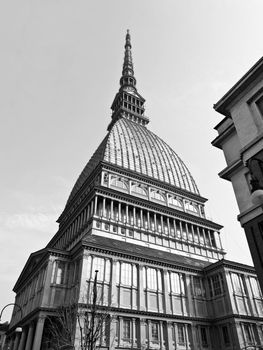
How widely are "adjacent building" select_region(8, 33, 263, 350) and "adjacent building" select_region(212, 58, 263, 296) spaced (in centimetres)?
2255

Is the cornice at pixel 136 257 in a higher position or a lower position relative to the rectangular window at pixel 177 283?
higher

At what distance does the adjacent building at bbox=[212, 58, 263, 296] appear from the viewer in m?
18.4

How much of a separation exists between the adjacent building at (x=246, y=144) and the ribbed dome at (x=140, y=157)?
44.6 meters

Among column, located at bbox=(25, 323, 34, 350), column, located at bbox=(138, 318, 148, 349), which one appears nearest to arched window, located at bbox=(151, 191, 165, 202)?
column, located at bbox=(138, 318, 148, 349)

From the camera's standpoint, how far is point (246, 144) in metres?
20.0

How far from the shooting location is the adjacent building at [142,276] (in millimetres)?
37562

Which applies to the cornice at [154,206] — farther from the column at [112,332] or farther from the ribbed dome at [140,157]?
the column at [112,332]

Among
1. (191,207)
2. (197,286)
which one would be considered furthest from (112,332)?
(191,207)

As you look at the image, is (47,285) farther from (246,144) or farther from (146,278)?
(246,144)

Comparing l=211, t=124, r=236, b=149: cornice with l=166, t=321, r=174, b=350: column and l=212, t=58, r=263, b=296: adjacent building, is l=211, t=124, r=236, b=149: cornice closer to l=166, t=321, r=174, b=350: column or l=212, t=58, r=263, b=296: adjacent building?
l=212, t=58, r=263, b=296: adjacent building

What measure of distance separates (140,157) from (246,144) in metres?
56.7

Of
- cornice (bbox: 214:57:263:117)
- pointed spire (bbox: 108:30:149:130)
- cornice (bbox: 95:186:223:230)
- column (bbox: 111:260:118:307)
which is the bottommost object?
column (bbox: 111:260:118:307)

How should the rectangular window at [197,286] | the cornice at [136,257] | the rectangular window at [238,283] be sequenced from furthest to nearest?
the rectangular window at [197,286] < the rectangular window at [238,283] < the cornice at [136,257]

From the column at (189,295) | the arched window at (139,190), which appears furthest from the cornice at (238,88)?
Result: the arched window at (139,190)
